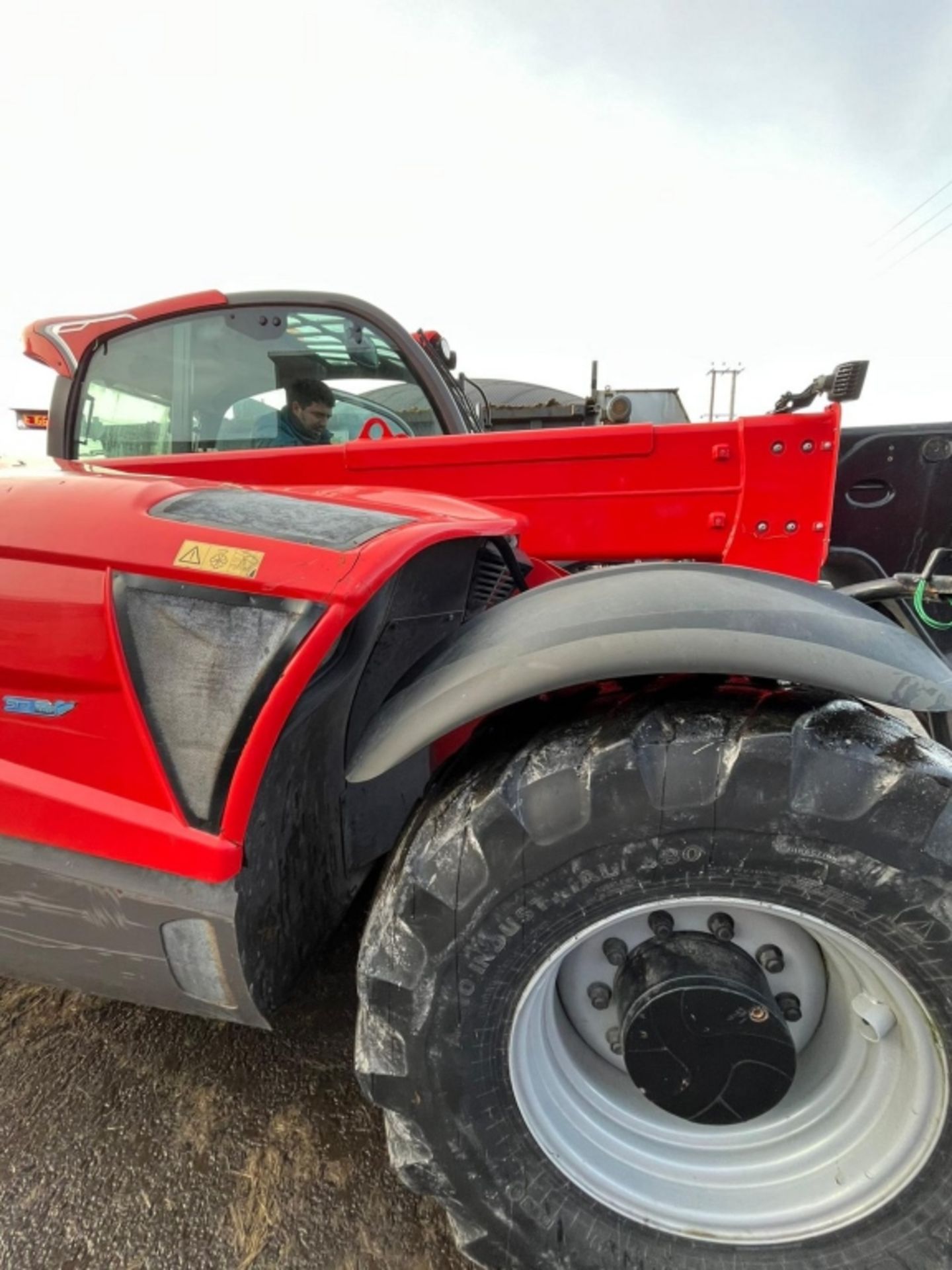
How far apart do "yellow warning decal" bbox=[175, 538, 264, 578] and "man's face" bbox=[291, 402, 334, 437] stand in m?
1.67

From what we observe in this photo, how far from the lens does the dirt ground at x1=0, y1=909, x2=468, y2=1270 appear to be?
1.33 metres

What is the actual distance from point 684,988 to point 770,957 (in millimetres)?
197

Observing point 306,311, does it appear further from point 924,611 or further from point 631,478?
point 924,611

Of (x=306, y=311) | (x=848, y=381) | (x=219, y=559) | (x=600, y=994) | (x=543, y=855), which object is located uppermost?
(x=306, y=311)

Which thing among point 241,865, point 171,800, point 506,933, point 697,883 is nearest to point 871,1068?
point 697,883

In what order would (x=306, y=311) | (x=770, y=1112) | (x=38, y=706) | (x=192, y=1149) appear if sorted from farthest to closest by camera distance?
(x=306, y=311) → (x=192, y=1149) → (x=770, y=1112) → (x=38, y=706)

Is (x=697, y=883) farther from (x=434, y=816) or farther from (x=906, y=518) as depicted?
(x=906, y=518)

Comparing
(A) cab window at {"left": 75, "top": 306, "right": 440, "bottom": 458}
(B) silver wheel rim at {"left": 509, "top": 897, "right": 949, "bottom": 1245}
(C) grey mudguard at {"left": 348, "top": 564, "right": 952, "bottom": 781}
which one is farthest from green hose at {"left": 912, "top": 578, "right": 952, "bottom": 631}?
(A) cab window at {"left": 75, "top": 306, "right": 440, "bottom": 458}

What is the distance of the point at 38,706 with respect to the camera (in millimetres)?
1176

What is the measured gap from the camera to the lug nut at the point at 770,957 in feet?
4.04

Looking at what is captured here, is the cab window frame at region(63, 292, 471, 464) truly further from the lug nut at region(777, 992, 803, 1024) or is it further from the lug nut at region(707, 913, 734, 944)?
the lug nut at region(777, 992, 803, 1024)

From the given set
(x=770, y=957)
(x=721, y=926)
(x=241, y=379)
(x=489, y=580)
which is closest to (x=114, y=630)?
(x=489, y=580)

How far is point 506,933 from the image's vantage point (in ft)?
3.58

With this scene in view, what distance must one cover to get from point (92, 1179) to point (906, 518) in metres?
3.23
